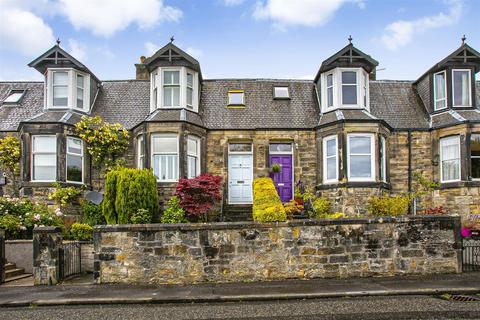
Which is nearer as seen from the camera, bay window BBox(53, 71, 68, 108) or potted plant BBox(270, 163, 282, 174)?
potted plant BBox(270, 163, 282, 174)

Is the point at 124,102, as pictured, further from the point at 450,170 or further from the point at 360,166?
the point at 450,170

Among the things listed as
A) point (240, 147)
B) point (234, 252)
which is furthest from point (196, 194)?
point (234, 252)

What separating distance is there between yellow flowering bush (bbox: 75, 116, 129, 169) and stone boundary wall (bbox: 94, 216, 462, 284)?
7.42m

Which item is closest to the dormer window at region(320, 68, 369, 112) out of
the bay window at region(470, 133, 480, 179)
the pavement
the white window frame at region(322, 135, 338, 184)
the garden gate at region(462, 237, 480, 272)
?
the white window frame at region(322, 135, 338, 184)

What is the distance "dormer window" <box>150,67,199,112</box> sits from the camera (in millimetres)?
19094

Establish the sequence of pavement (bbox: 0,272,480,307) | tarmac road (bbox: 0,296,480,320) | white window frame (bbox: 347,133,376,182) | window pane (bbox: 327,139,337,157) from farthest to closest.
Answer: window pane (bbox: 327,139,337,157) < white window frame (bbox: 347,133,376,182) < pavement (bbox: 0,272,480,307) < tarmac road (bbox: 0,296,480,320)

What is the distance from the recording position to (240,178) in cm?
1945

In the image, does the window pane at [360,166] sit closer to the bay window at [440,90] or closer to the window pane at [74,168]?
the bay window at [440,90]

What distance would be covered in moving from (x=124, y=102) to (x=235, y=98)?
552 centimetres

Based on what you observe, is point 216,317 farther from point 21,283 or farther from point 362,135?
point 362,135

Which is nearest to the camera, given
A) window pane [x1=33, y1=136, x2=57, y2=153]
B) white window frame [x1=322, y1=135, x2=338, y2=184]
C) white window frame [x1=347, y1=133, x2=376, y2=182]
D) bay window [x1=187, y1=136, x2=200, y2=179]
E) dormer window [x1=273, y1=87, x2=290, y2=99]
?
white window frame [x1=347, y1=133, x2=376, y2=182]

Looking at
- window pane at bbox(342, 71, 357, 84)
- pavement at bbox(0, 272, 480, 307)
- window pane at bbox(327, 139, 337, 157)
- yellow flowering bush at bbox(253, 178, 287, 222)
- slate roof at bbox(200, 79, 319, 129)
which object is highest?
window pane at bbox(342, 71, 357, 84)

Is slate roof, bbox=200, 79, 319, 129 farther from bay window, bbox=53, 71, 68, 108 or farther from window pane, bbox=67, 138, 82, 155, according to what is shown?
bay window, bbox=53, 71, 68, 108

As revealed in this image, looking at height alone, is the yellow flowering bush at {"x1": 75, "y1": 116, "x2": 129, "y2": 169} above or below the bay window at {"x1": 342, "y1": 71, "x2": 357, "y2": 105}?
below
